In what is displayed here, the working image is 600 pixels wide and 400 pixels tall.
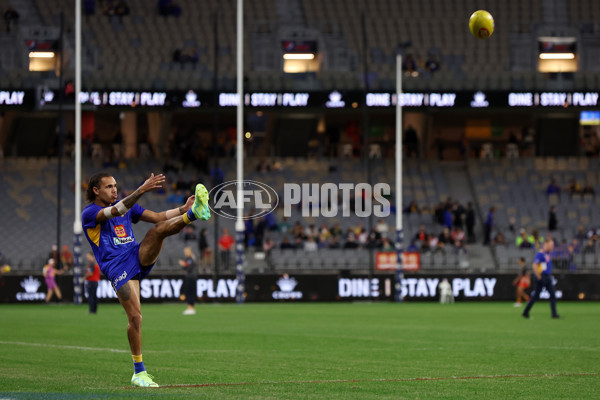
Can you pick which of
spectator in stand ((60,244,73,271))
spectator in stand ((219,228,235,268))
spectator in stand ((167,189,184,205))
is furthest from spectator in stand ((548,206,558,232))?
spectator in stand ((60,244,73,271))

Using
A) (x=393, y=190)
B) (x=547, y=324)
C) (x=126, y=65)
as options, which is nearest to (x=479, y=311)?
(x=547, y=324)

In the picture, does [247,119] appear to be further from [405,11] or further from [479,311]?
[479,311]

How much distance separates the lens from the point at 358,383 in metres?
12.4

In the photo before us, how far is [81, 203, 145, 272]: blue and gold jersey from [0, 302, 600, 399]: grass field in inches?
57.1

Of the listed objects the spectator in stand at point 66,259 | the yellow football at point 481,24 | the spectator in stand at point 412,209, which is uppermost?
the yellow football at point 481,24

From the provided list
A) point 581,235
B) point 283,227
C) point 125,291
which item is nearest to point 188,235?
point 283,227

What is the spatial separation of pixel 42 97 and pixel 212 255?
10.4m

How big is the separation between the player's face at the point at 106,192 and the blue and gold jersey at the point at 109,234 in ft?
0.36

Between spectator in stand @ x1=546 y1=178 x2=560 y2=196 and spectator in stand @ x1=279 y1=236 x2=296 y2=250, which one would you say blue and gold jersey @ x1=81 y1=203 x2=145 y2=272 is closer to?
spectator in stand @ x1=279 y1=236 x2=296 y2=250

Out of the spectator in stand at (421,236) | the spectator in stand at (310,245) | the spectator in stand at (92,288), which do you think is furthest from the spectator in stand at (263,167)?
the spectator in stand at (92,288)

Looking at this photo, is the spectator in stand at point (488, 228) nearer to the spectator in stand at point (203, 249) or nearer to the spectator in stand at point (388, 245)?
the spectator in stand at point (388, 245)

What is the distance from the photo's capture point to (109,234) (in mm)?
12258

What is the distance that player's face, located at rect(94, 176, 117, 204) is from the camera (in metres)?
12.2

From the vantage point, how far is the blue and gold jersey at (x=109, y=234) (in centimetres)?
1216
